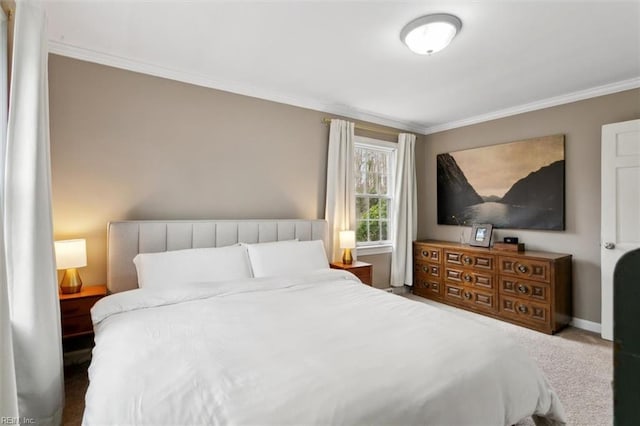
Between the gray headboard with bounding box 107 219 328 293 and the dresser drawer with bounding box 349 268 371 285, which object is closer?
the gray headboard with bounding box 107 219 328 293

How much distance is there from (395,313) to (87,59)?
3171 mm

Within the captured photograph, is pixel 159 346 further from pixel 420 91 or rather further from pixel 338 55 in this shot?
pixel 420 91

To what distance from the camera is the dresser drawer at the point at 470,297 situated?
3.78m

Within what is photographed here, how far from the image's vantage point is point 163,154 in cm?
301

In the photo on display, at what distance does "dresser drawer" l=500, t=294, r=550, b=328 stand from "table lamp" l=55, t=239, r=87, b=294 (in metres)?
4.15

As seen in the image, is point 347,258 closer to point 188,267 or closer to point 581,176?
point 188,267

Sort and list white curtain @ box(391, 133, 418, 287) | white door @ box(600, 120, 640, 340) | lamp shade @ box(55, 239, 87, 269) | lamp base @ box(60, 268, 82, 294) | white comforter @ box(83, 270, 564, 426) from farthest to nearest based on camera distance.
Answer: white curtain @ box(391, 133, 418, 287), white door @ box(600, 120, 640, 340), lamp base @ box(60, 268, 82, 294), lamp shade @ box(55, 239, 87, 269), white comforter @ box(83, 270, 564, 426)

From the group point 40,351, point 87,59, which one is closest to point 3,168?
point 40,351

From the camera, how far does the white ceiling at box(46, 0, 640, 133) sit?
6.84 feet

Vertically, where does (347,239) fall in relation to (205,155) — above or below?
below

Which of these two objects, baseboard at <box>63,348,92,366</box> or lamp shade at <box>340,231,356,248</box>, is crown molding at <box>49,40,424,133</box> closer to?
lamp shade at <box>340,231,356,248</box>

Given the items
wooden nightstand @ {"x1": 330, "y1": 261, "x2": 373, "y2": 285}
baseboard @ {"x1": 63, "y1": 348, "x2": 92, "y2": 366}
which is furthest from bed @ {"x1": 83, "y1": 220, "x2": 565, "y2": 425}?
wooden nightstand @ {"x1": 330, "y1": 261, "x2": 373, "y2": 285}

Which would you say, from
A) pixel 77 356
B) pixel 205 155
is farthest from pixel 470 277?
pixel 77 356

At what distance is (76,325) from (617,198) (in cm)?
489
